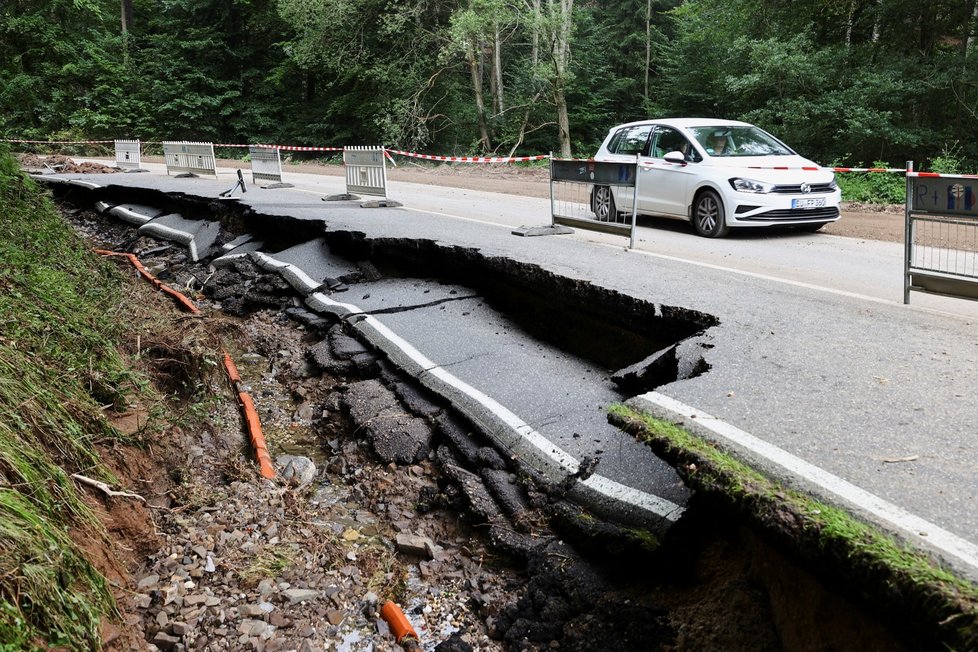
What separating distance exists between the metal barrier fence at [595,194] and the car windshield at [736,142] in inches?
55.5

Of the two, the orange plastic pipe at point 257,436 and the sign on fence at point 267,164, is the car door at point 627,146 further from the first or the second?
the sign on fence at point 267,164

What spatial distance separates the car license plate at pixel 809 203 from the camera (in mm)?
11086

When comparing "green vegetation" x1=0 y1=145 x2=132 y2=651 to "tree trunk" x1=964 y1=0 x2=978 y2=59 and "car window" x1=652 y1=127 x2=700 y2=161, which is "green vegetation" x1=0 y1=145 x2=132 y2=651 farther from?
"tree trunk" x1=964 y1=0 x2=978 y2=59

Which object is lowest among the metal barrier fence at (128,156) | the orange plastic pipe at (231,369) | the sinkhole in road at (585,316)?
the orange plastic pipe at (231,369)

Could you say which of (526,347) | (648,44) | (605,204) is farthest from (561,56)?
(526,347)

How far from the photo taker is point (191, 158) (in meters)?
20.7

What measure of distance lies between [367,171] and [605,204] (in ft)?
17.5

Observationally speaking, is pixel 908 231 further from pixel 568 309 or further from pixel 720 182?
pixel 720 182

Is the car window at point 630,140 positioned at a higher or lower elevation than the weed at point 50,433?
higher

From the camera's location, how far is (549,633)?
144 inches

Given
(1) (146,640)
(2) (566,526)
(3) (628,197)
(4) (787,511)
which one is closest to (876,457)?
(4) (787,511)

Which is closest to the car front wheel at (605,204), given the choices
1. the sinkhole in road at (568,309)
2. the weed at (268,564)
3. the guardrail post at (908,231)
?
the sinkhole in road at (568,309)

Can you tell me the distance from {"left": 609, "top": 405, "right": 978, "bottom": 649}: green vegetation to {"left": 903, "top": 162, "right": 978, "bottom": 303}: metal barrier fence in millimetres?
3860

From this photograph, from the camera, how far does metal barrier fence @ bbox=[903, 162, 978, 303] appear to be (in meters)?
5.97
